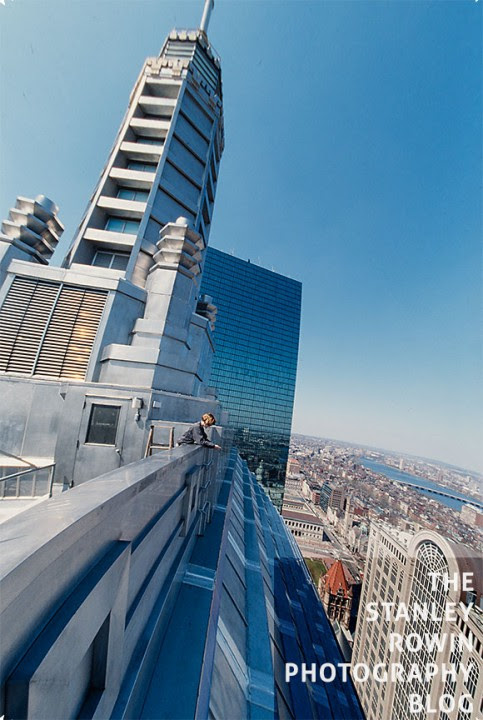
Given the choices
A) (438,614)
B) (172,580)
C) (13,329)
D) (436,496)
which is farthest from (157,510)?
(436,496)

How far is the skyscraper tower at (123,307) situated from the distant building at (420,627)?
859 inches

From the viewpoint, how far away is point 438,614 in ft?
65.9

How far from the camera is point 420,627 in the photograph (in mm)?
22344

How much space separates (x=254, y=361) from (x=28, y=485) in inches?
2459

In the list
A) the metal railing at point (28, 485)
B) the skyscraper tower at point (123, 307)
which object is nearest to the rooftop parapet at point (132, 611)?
the metal railing at point (28, 485)

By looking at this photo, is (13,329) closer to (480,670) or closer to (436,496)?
(480,670)

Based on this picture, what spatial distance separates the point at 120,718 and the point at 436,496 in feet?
139

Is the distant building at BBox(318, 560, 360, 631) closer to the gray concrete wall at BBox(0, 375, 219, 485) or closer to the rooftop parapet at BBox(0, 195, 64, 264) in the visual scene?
the gray concrete wall at BBox(0, 375, 219, 485)

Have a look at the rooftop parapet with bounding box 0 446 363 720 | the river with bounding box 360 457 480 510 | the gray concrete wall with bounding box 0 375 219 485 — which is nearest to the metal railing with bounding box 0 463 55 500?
the gray concrete wall with bounding box 0 375 219 485

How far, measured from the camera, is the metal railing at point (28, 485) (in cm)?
448

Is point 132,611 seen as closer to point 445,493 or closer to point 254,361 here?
point 445,493

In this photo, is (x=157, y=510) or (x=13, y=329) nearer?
(x=157, y=510)

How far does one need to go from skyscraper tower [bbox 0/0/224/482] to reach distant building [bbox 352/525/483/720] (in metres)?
21.8

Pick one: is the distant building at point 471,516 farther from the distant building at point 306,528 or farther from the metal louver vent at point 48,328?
the distant building at point 306,528
